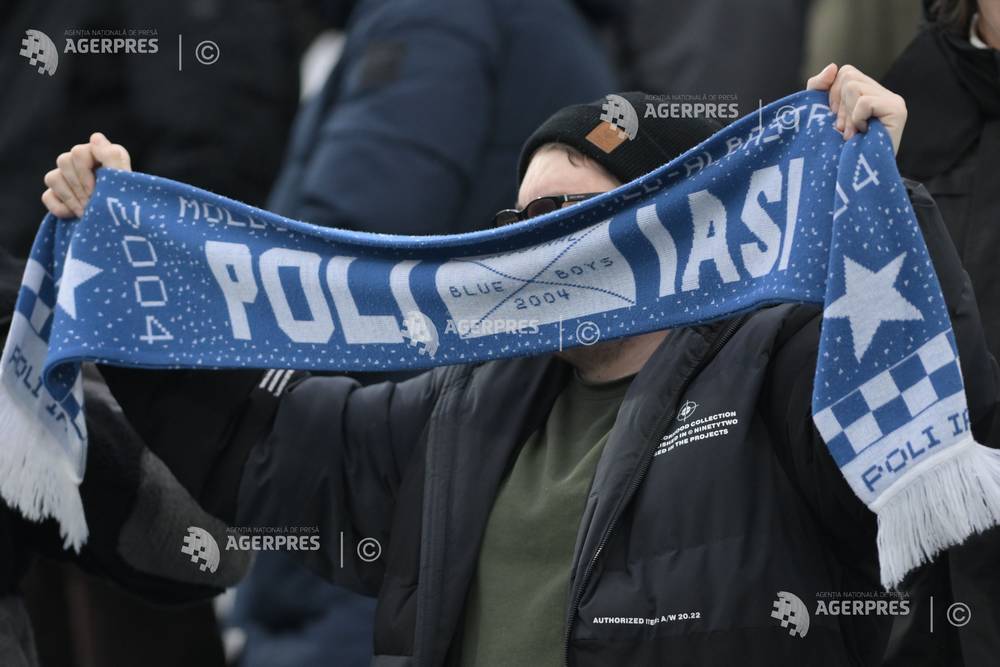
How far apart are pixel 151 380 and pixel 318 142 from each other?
1546 millimetres

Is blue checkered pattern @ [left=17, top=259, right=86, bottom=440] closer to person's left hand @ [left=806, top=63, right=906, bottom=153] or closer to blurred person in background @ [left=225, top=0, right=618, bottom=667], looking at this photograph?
blurred person in background @ [left=225, top=0, right=618, bottom=667]

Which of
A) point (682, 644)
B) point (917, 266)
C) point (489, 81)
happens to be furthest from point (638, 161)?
point (489, 81)

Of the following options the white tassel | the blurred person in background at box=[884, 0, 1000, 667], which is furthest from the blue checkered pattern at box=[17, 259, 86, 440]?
the blurred person in background at box=[884, 0, 1000, 667]

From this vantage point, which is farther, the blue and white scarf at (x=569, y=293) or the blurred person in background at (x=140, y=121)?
the blurred person in background at (x=140, y=121)

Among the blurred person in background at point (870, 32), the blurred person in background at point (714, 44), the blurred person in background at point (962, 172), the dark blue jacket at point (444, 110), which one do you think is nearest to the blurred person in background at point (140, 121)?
the dark blue jacket at point (444, 110)

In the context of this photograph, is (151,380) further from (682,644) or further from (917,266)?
(917,266)

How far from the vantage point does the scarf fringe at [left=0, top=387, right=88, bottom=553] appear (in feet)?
9.97

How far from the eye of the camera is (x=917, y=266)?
2.53 meters

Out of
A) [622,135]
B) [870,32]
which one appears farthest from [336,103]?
[622,135]

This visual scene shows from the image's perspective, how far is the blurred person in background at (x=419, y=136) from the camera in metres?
4.21

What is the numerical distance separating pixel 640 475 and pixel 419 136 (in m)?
1.79

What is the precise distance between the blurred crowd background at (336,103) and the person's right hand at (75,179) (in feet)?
3.62

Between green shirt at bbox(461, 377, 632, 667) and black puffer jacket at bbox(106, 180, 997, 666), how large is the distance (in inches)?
1.4

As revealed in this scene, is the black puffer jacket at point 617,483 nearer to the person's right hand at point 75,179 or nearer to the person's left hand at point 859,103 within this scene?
the person's left hand at point 859,103
